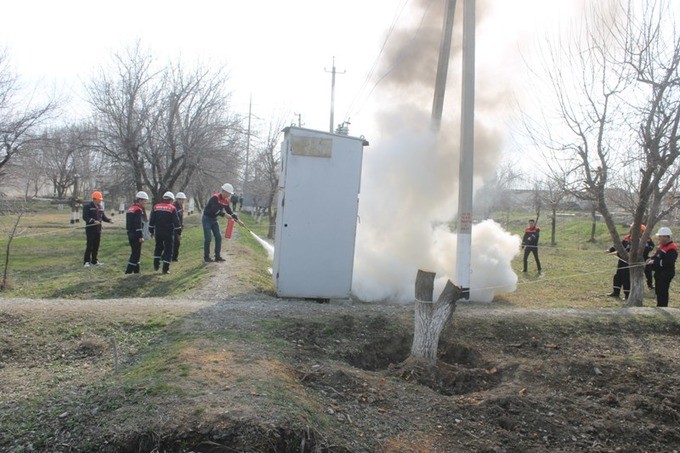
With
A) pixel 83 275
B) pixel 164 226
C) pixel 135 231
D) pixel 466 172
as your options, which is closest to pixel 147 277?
pixel 135 231

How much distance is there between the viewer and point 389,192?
12.4 m

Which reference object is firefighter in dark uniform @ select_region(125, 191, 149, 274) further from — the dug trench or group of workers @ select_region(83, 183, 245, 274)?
the dug trench

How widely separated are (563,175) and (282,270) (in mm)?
7079

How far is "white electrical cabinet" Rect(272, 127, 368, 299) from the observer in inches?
369

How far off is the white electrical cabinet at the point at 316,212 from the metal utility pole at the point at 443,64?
361cm

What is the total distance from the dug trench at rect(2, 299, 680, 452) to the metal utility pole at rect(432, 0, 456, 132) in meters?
6.02

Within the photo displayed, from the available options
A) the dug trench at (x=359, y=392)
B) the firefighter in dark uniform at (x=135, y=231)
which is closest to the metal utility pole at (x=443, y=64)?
the dug trench at (x=359, y=392)

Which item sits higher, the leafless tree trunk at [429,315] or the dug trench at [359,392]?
the leafless tree trunk at [429,315]

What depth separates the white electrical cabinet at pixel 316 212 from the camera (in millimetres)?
9367

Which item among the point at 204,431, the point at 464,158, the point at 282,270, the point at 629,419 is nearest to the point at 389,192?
the point at 464,158

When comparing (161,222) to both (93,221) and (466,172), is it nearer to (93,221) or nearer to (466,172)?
(93,221)

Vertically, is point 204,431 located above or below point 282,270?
below

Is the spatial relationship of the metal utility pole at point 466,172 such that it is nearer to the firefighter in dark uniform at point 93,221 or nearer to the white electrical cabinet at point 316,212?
the white electrical cabinet at point 316,212

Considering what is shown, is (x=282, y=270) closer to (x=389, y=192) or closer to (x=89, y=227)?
(x=389, y=192)
